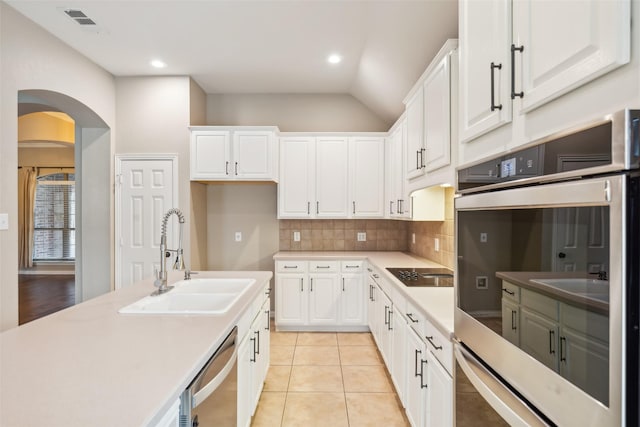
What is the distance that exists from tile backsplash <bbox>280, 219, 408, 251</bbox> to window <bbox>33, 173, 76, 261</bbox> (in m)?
6.27

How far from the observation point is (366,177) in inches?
159

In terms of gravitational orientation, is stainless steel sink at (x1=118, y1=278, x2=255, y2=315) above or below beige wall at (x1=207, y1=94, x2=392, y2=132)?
below

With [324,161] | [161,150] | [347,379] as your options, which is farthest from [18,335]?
[324,161]

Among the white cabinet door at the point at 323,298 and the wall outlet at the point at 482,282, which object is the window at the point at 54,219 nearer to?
Result: the white cabinet door at the point at 323,298

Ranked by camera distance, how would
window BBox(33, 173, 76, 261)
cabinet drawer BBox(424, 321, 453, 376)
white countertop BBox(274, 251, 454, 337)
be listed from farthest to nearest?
window BBox(33, 173, 76, 261) < white countertop BBox(274, 251, 454, 337) < cabinet drawer BBox(424, 321, 453, 376)

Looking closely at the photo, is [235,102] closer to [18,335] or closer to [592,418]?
[18,335]

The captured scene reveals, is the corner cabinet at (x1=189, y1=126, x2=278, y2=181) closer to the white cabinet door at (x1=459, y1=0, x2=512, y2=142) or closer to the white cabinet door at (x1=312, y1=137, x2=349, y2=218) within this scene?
the white cabinet door at (x1=312, y1=137, x2=349, y2=218)

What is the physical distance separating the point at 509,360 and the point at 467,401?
0.38m

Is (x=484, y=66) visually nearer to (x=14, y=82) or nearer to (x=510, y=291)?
(x=510, y=291)

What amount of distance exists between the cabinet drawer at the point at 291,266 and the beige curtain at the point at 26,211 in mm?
6904

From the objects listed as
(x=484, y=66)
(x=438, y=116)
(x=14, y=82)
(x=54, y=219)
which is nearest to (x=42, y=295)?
(x=54, y=219)

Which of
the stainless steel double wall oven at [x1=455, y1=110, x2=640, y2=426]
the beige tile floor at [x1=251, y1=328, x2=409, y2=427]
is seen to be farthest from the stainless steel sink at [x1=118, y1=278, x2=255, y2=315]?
the stainless steel double wall oven at [x1=455, y1=110, x2=640, y2=426]

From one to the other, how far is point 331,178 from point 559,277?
3395 mm

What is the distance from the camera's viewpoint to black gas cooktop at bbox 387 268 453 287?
221cm
